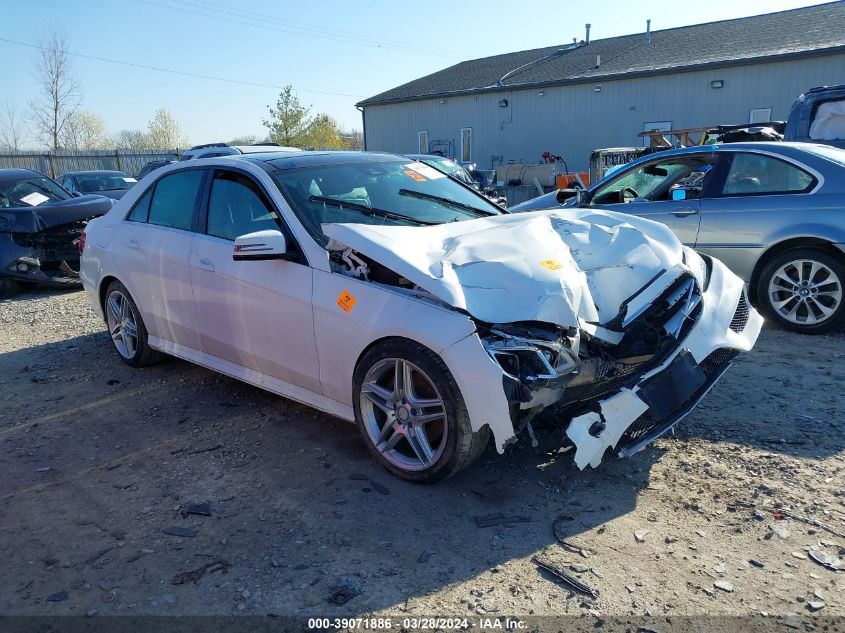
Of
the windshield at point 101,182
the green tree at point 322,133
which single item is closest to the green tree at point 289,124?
the green tree at point 322,133

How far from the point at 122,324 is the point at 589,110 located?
22.1 metres

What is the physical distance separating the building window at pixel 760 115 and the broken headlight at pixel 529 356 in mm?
20522

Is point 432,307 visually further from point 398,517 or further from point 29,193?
point 29,193

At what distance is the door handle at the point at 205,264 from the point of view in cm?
440

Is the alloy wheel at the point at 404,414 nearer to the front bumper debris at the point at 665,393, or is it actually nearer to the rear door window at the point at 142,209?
the front bumper debris at the point at 665,393

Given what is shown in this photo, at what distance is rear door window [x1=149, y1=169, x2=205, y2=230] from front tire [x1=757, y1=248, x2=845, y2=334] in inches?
193

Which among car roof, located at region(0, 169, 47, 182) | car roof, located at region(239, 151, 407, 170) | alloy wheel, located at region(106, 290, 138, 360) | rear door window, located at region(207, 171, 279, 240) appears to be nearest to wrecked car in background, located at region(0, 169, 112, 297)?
car roof, located at region(0, 169, 47, 182)

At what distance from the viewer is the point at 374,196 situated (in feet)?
14.2

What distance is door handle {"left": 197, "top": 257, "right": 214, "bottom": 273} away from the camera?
440 cm

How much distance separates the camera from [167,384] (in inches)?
207

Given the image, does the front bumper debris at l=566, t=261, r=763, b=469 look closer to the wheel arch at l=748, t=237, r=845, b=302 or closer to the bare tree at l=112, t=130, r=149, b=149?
the wheel arch at l=748, t=237, r=845, b=302

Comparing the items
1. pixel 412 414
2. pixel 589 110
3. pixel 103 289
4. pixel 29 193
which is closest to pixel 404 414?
pixel 412 414

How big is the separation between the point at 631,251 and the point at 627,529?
5.36 ft

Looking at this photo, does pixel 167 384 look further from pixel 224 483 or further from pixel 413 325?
pixel 413 325
